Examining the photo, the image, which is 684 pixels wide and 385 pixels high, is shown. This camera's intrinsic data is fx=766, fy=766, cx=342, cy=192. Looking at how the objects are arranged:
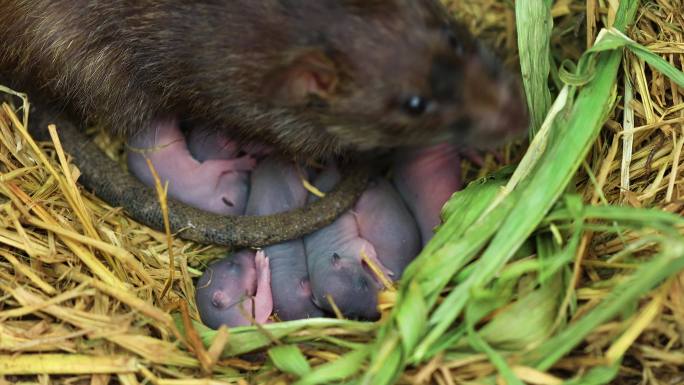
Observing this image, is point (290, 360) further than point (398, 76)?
No

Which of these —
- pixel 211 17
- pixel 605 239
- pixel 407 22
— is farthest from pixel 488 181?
pixel 211 17

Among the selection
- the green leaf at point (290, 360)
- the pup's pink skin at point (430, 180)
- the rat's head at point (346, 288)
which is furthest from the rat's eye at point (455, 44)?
the green leaf at point (290, 360)

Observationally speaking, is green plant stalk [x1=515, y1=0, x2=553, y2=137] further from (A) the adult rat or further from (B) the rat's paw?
(B) the rat's paw

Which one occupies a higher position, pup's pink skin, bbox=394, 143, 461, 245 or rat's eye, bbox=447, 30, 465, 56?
rat's eye, bbox=447, 30, 465, 56

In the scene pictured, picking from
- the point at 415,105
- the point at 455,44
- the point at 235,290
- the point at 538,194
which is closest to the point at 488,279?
the point at 538,194

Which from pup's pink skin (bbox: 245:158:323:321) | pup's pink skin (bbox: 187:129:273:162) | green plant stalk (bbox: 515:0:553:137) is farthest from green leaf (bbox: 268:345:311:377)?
green plant stalk (bbox: 515:0:553:137)

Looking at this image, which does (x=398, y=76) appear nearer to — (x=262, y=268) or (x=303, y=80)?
(x=303, y=80)
